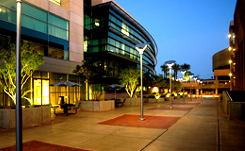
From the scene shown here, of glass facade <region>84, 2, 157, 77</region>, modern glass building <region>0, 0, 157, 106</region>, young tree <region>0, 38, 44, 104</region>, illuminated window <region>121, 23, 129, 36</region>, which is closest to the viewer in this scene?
young tree <region>0, 38, 44, 104</region>

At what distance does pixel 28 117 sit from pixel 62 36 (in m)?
14.5

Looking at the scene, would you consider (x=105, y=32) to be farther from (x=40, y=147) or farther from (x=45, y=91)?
(x=40, y=147)

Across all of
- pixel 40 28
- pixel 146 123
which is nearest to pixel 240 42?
pixel 146 123

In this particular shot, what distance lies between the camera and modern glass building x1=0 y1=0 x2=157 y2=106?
1973 cm

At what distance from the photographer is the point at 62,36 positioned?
23.7m

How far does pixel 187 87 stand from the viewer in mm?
93812

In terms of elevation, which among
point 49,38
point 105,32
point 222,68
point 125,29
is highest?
point 125,29

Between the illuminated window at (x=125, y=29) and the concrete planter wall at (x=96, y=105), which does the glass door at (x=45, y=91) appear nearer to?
the concrete planter wall at (x=96, y=105)

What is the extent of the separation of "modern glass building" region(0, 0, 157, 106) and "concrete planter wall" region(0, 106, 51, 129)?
153 centimetres

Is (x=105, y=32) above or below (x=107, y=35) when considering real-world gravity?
above

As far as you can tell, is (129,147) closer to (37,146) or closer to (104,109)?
(37,146)

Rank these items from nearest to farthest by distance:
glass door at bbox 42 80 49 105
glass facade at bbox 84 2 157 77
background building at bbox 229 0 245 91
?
glass door at bbox 42 80 49 105, background building at bbox 229 0 245 91, glass facade at bbox 84 2 157 77

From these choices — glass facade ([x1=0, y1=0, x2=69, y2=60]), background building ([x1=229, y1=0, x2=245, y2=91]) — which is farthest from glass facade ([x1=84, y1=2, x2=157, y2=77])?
A: background building ([x1=229, y1=0, x2=245, y2=91])

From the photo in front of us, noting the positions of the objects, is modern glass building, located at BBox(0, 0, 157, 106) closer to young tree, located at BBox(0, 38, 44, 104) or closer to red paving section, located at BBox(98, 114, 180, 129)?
young tree, located at BBox(0, 38, 44, 104)
